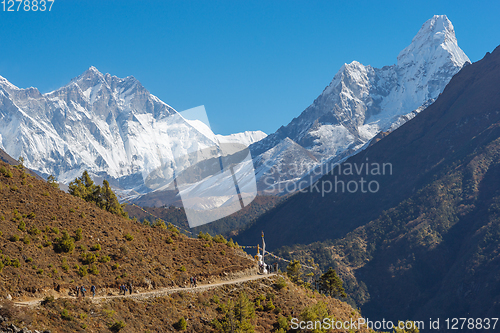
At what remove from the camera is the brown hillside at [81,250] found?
92.4 feet

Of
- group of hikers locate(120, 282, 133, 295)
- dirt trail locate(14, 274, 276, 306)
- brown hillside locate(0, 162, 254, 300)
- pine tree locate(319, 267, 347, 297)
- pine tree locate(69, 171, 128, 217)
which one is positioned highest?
pine tree locate(69, 171, 128, 217)

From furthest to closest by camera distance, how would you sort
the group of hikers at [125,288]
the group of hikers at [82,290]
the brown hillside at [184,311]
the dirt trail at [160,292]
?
1. the group of hikers at [125,288]
2. the group of hikers at [82,290]
3. the dirt trail at [160,292]
4. the brown hillside at [184,311]

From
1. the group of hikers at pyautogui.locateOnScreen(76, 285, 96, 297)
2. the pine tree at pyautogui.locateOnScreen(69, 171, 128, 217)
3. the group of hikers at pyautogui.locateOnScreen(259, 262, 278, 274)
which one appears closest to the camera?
the group of hikers at pyautogui.locateOnScreen(76, 285, 96, 297)

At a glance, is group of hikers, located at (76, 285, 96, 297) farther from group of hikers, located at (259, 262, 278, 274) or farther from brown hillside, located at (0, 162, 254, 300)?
group of hikers, located at (259, 262, 278, 274)

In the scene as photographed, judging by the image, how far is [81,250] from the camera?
33.4 meters

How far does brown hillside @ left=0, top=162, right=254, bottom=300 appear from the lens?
28.2 meters

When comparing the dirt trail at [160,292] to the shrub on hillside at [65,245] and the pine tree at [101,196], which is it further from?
the pine tree at [101,196]

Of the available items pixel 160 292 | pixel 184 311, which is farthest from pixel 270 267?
pixel 160 292

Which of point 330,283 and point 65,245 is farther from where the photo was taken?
point 330,283

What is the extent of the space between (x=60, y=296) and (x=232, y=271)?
17.0m

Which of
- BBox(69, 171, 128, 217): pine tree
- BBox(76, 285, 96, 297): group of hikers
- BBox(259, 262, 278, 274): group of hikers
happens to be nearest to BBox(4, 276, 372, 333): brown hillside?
BBox(76, 285, 96, 297): group of hikers

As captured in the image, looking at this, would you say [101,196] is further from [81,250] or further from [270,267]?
[270,267]

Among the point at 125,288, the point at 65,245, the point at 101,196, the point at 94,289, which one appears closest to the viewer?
the point at 94,289

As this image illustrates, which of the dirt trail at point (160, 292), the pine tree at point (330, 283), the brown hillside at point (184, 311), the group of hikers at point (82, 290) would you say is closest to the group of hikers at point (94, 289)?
the group of hikers at point (82, 290)
